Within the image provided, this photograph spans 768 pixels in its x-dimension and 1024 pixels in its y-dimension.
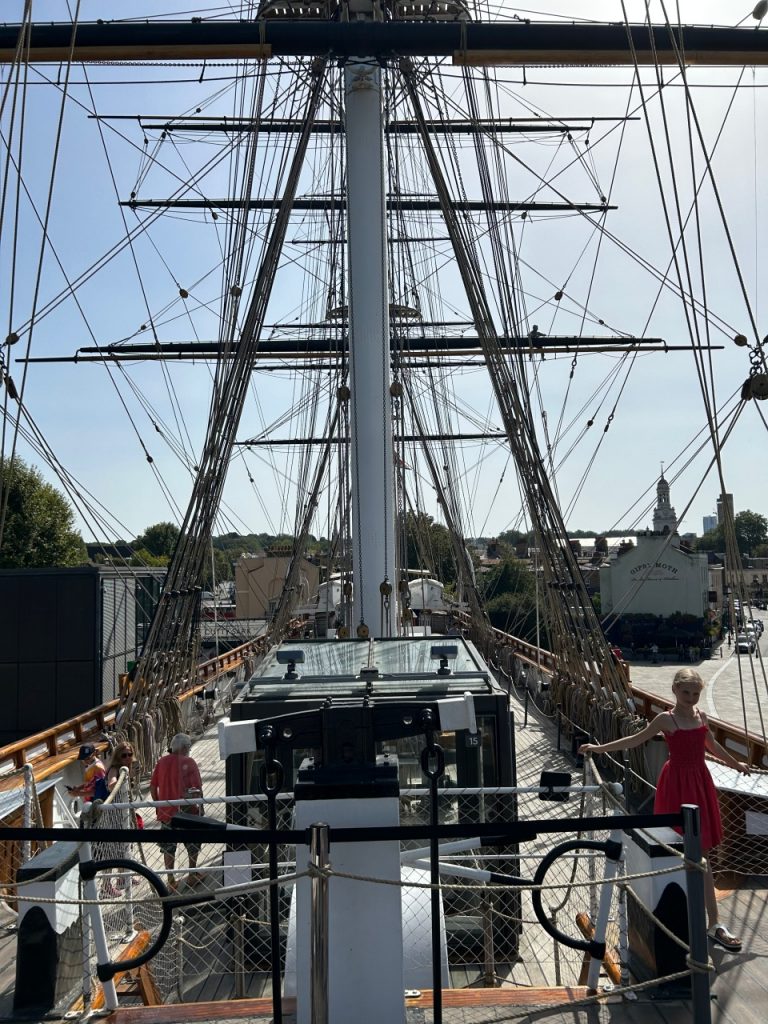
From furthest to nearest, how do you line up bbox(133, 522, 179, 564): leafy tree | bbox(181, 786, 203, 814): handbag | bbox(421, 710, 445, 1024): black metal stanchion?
bbox(133, 522, 179, 564): leafy tree → bbox(181, 786, 203, 814): handbag → bbox(421, 710, 445, 1024): black metal stanchion

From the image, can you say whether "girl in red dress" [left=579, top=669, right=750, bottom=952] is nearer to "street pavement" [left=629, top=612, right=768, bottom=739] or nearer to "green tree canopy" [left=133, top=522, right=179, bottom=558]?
"street pavement" [left=629, top=612, right=768, bottom=739]

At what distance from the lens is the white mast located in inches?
404

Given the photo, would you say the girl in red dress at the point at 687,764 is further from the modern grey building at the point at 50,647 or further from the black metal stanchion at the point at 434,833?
the modern grey building at the point at 50,647

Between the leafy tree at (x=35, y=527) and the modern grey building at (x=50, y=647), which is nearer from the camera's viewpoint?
the modern grey building at (x=50, y=647)

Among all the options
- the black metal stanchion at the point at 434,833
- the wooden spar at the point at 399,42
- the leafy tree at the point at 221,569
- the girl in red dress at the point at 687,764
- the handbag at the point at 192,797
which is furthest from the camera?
the leafy tree at the point at 221,569

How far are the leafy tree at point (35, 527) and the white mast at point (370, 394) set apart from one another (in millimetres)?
30142

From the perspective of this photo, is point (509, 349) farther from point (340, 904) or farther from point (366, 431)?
point (340, 904)

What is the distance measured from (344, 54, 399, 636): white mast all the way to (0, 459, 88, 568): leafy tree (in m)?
30.1

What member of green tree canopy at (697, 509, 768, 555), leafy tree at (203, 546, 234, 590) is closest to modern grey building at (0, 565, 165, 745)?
leafy tree at (203, 546, 234, 590)

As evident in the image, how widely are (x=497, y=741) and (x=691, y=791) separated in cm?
116

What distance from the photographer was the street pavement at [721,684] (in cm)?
2466

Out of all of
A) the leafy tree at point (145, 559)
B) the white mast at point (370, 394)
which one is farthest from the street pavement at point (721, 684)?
the leafy tree at point (145, 559)

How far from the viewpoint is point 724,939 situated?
149 inches

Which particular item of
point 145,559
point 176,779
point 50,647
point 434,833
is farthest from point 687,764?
point 145,559
